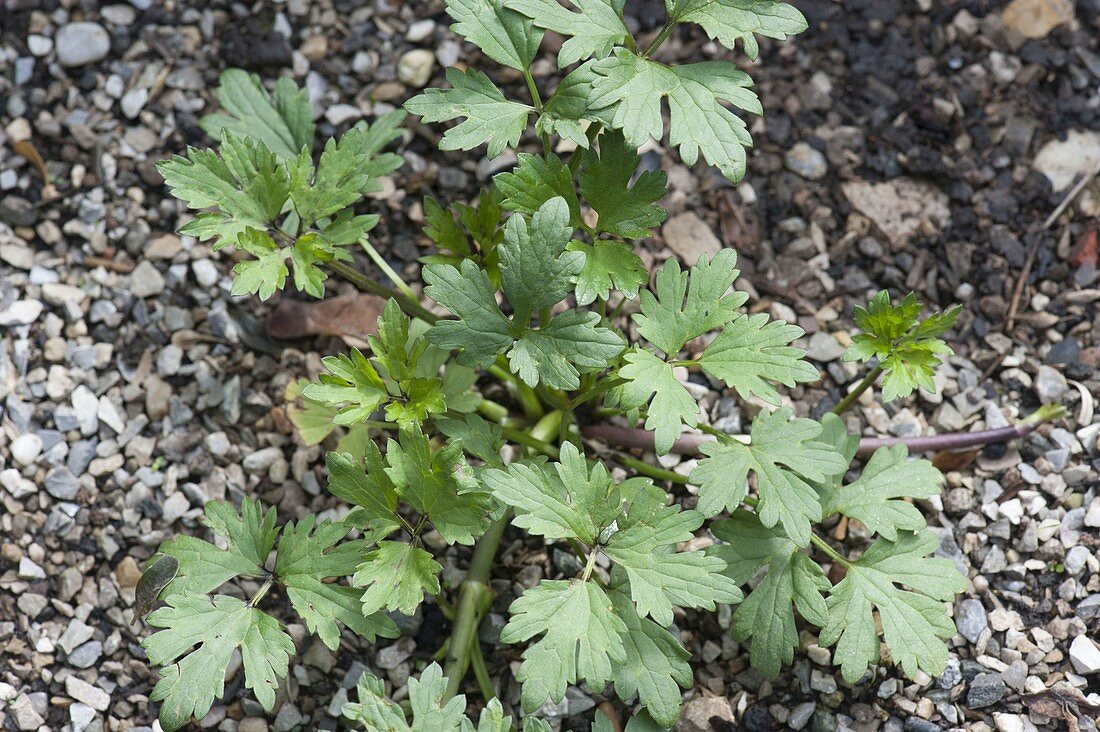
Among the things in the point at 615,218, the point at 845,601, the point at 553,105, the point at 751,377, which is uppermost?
the point at 553,105

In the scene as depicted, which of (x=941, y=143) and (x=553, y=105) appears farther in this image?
(x=941, y=143)

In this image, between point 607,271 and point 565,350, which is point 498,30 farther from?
point 565,350

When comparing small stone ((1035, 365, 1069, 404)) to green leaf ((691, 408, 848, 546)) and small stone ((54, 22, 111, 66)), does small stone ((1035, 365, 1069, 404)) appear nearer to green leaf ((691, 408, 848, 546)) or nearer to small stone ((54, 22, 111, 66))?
green leaf ((691, 408, 848, 546))

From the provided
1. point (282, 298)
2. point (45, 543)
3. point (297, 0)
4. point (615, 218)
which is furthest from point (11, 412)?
point (615, 218)

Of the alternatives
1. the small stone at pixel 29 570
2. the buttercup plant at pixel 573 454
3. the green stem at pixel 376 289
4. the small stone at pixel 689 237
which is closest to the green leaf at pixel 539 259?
the buttercup plant at pixel 573 454

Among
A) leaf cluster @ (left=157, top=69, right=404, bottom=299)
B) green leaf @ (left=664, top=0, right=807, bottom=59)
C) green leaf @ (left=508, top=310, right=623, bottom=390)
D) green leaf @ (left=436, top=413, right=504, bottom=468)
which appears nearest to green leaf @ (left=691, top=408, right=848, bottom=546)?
green leaf @ (left=508, top=310, right=623, bottom=390)

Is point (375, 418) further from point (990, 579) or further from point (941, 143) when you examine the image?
point (941, 143)

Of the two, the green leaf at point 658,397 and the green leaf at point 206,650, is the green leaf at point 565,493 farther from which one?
the green leaf at point 206,650
